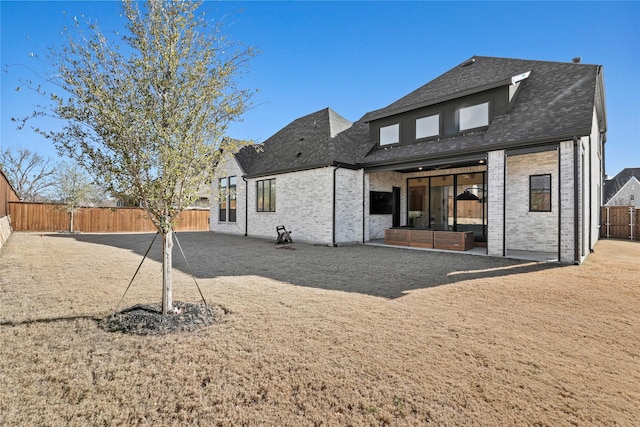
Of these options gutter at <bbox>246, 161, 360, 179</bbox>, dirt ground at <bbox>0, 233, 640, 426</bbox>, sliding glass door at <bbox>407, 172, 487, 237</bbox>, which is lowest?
dirt ground at <bbox>0, 233, 640, 426</bbox>

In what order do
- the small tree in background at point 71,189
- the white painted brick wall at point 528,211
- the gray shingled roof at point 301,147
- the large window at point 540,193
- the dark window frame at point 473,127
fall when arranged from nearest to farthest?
the white painted brick wall at point 528,211
the large window at point 540,193
the dark window frame at point 473,127
the gray shingled roof at point 301,147
the small tree in background at point 71,189

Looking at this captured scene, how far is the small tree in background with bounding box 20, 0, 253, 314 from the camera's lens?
149 inches

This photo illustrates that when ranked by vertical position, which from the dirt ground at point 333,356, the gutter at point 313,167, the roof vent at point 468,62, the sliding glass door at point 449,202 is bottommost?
Result: the dirt ground at point 333,356

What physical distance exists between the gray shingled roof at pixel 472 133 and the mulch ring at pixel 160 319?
3.29 m

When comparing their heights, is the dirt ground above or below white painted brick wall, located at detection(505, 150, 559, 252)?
below

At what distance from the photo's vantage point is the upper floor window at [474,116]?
11086 millimetres

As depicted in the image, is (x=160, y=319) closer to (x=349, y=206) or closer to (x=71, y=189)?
(x=349, y=206)

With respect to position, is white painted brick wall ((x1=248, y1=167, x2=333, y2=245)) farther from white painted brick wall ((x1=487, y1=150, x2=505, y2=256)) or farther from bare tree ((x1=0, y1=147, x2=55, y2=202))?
bare tree ((x1=0, y1=147, x2=55, y2=202))

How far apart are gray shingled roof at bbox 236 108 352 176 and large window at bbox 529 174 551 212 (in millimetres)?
7498

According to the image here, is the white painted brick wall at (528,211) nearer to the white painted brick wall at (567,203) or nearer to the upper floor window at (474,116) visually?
the upper floor window at (474,116)

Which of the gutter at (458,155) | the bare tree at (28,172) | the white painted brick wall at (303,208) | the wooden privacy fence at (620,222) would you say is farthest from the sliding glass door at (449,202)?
the bare tree at (28,172)

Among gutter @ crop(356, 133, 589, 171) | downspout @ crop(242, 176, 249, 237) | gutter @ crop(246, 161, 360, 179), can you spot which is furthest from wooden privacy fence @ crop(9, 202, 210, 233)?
gutter @ crop(356, 133, 589, 171)

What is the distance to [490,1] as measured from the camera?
988 centimetres

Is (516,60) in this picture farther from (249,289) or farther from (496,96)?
(249,289)
